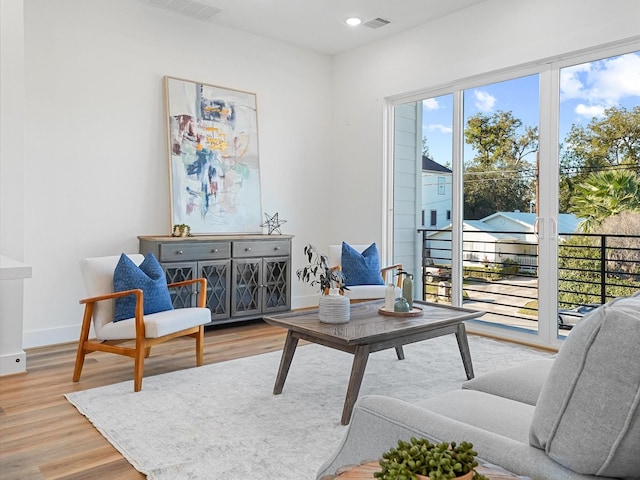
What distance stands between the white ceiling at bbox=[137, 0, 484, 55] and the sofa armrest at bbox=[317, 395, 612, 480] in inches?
164

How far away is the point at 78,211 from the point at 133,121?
0.96 metres

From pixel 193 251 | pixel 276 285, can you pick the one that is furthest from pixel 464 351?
pixel 193 251

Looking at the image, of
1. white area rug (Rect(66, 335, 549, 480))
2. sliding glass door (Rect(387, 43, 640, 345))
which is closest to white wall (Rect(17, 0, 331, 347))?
white area rug (Rect(66, 335, 549, 480))

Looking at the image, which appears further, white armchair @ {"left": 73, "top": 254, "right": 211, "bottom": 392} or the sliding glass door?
the sliding glass door

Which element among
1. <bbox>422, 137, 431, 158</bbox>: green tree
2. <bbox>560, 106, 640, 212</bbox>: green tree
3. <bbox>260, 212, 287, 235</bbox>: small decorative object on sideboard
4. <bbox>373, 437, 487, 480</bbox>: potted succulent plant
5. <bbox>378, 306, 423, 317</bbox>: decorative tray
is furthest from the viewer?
<bbox>260, 212, 287, 235</bbox>: small decorative object on sideboard

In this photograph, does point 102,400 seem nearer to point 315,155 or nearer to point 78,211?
point 78,211

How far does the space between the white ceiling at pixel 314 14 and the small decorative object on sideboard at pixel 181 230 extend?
2.02 m

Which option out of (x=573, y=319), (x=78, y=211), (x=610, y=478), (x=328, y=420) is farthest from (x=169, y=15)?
(x=610, y=478)

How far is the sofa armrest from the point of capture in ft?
3.41

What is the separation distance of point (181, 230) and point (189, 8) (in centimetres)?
206

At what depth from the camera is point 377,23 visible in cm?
504

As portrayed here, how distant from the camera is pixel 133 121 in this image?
4.60 m

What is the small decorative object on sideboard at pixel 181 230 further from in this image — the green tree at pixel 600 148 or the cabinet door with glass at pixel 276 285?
the green tree at pixel 600 148

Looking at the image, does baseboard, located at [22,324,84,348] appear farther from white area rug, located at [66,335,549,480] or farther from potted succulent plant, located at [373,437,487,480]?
potted succulent plant, located at [373,437,487,480]
